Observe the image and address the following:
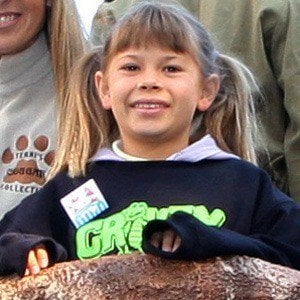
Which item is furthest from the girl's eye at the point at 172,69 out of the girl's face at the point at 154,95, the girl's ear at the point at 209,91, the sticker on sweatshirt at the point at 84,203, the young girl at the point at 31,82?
the young girl at the point at 31,82

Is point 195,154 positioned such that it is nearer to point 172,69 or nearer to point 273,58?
point 172,69

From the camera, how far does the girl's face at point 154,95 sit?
2.23m

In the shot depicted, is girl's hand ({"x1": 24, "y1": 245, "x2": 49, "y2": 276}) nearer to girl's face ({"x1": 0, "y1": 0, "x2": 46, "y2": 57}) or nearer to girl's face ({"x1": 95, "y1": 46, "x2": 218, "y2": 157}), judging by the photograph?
girl's face ({"x1": 95, "y1": 46, "x2": 218, "y2": 157})

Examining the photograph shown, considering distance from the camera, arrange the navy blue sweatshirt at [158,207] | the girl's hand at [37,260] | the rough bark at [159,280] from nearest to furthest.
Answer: the rough bark at [159,280] < the girl's hand at [37,260] < the navy blue sweatshirt at [158,207]

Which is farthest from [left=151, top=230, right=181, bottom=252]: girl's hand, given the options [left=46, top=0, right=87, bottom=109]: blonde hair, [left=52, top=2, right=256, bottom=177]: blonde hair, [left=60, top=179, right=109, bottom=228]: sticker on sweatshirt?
[left=46, top=0, right=87, bottom=109]: blonde hair

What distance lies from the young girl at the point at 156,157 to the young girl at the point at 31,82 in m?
0.19

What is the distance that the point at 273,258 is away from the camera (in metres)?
2.00

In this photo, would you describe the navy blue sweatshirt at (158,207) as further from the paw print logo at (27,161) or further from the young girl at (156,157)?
the paw print logo at (27,161)

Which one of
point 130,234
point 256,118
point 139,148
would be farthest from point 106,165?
point 256,118

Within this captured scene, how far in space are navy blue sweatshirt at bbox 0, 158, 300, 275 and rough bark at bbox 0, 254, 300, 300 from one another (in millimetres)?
250

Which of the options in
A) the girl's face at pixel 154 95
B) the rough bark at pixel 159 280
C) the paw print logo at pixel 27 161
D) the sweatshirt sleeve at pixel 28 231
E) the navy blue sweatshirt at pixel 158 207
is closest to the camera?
the rough bark at pixel 159 280

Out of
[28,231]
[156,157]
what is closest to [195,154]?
[156,157]

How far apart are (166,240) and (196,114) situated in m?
0.64

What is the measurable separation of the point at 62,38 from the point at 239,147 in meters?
0.59
